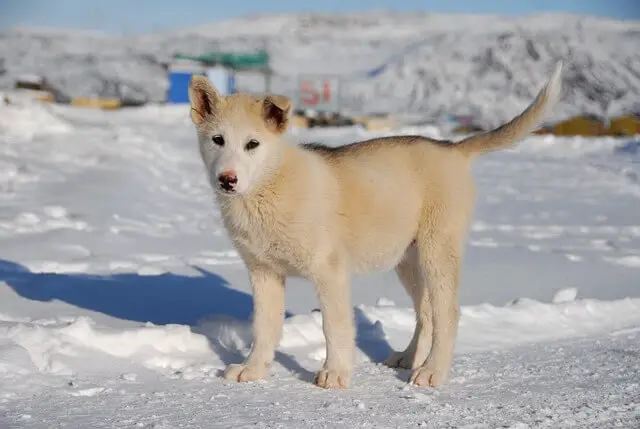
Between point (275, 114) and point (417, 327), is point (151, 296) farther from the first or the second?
point (275, 114)

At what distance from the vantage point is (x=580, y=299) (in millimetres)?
5785

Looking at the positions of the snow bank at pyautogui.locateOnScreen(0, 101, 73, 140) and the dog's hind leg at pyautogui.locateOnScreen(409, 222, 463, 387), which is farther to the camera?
the snow bank at pyautogui.locateOnScreen(0, 101, 73, 140)

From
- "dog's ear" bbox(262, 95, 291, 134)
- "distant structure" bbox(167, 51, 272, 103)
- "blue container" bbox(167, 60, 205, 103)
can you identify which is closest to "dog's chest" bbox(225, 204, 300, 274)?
"dog's ear" bbox(262, 95, 291, 134)

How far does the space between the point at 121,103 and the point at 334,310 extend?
35.7 meters

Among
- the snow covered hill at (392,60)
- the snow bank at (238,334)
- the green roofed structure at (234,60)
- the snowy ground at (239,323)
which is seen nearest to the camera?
the snowy ground at (239,323)

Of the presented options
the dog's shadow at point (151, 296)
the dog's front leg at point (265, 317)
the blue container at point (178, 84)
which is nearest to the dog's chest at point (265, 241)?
the dog's front leg at point (265, 317)

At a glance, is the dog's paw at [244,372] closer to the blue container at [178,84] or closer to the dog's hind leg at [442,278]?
the dog's hind leg at [442,278]

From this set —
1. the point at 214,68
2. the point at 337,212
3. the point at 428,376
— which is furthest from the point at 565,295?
the point at 214,68

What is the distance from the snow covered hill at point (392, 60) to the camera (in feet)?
175

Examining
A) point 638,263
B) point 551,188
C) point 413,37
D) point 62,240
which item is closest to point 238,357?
point 62,240

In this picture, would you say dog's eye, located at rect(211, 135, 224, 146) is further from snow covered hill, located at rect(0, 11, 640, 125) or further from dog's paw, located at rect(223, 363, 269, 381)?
snow covered hill, located at rect(0, 11, 640, 125)

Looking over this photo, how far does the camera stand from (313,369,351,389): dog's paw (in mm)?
3811

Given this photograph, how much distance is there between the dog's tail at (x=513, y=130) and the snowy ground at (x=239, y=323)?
89 centimetres

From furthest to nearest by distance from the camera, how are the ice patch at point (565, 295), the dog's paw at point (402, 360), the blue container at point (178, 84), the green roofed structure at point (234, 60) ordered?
1. the green roofed structure at point (234, 60)
2. the blue container at point (178, 84)
3. the ice patch at point (565, 295)
4. the dog's paw at point (402, 360)
